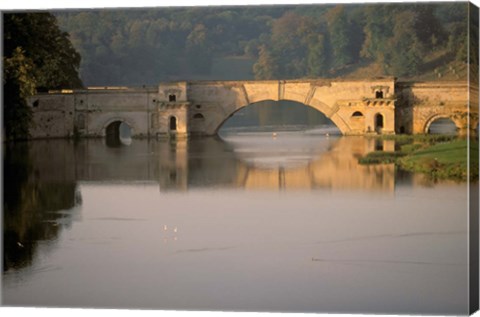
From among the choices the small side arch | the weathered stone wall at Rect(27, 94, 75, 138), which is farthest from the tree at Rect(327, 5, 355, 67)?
the weathered stone wall at Rect(27, 94, 75, 138)

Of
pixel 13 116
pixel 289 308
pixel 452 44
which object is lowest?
pixel 289 308

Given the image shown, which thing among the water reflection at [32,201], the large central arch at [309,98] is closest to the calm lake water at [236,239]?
the water reflection at [32,201]

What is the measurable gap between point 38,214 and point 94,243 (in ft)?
10.8

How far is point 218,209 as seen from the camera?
56.4 feet

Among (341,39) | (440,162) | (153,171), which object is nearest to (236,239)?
(440,162)

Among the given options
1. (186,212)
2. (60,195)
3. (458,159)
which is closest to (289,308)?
(186,212)

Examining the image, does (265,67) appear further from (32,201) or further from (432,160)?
(32,201)

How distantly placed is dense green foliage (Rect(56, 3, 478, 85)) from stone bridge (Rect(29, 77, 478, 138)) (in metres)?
0.95

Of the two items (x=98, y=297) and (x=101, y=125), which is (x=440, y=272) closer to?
(x=98, y=297)

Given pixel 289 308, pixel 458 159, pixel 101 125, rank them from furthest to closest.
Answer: pixel 101 125, pixel 458 159, pixel 289 308

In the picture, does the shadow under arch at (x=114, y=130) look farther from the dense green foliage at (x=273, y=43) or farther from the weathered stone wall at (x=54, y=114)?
the dense green foliage at (x=273, y=43)

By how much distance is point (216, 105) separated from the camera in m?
44.8

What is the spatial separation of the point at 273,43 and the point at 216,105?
10.5 meters

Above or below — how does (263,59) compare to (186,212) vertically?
above
